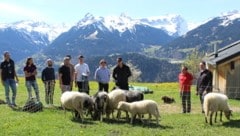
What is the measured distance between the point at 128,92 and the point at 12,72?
23.1ft

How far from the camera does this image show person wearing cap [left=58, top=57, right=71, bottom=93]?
2438 cm

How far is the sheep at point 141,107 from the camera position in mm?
20000

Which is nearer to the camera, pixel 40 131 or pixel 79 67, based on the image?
pixel 40 131

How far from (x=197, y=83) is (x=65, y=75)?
23.0 ft

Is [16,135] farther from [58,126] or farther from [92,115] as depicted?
[92,115]

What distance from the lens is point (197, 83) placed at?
2500 cm

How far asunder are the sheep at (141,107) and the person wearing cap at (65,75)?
486 cm

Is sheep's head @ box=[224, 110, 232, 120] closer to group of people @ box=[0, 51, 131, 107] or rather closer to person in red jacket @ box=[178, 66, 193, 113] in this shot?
person in red jacket @ box=[178, 66, 193, 113]

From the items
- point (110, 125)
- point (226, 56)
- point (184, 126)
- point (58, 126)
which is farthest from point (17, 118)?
point (226, 56)

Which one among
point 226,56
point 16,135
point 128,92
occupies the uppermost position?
point 226,56

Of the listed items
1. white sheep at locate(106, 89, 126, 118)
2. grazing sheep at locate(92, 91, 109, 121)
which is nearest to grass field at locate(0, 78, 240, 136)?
grazing sheep at locate(92, 91, 109, 121)

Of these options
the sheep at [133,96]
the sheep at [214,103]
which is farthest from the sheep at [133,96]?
the sheep at [214,103]

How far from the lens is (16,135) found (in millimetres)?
17391

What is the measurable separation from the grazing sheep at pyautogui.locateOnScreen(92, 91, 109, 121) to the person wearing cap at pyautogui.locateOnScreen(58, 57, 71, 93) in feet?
11.9
